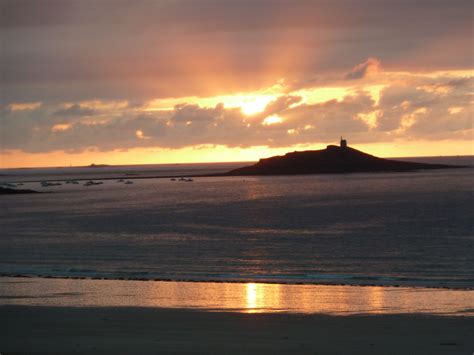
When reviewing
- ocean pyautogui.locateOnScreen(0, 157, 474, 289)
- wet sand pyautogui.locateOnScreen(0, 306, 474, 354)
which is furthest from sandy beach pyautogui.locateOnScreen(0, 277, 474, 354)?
ocean pyautogui.locateOnScreen(0, 157, 474, 289)

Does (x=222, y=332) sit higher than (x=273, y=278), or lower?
higher

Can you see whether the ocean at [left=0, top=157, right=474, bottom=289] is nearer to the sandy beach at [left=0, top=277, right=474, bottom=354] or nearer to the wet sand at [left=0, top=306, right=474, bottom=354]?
the sandy beach at [left=0, top=277, right=474, bottom=354]

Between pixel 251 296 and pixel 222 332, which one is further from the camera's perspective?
pixel 251 296

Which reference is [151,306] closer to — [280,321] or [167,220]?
[280,321]

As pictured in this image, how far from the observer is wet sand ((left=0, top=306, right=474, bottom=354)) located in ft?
55.1

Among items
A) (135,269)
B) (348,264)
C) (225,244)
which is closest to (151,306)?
(135,269)

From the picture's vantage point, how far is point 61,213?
82.6m

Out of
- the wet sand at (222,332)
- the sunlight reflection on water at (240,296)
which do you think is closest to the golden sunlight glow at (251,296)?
the sunlight reflection on water at (240,296)

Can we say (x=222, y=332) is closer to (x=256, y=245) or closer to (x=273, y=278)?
(x=273, y=278)

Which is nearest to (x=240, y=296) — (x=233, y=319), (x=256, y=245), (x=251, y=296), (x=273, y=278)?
(x=251, y=296)

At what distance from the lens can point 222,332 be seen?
1850 cm

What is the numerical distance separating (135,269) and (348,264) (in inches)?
390

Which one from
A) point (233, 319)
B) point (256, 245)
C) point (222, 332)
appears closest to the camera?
point (222, 332)

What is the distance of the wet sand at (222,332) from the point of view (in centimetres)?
1680
